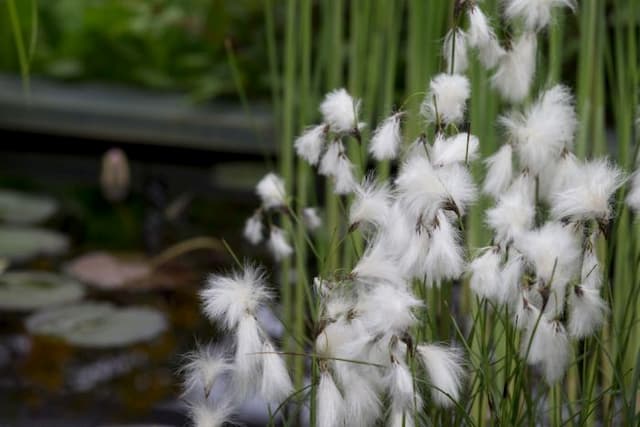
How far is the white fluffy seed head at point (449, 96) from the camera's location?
2.87 ft

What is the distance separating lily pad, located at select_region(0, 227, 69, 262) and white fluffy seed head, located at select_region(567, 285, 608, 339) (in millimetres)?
1987

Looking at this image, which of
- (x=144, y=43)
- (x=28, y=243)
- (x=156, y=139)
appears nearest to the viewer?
(x=28, y=243)

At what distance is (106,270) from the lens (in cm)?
259

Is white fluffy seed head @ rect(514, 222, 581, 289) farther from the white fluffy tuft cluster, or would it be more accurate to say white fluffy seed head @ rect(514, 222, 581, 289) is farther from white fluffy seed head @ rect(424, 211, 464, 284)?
the white fluffy tuft cluster

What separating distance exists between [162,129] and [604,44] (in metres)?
2.14

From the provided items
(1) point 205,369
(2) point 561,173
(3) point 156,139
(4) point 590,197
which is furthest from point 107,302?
(4) point 590,197

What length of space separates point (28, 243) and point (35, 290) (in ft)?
0.91

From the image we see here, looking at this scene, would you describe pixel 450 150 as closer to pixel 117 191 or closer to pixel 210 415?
pixel 210 415

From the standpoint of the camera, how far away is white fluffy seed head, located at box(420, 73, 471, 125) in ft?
2.87

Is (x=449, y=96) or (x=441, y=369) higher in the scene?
(x=449, y=96)

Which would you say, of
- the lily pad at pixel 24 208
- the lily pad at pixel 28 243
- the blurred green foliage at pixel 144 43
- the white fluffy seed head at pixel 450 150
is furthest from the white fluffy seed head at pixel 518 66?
the blurred green foliage at pixel 144 43

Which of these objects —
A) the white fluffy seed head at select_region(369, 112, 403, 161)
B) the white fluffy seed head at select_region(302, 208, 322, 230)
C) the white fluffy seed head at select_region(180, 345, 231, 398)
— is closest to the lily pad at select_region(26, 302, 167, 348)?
the white fluffy seed head at select_region(302, 208, 322, 230)

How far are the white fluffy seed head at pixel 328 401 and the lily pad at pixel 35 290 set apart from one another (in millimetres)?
1676

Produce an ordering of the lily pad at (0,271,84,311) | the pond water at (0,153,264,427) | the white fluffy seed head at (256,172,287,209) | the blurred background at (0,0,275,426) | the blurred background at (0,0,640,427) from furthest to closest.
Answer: the lily pad at (0,271,84,311)
the blurred background at (0,0,275,426)
the pond water at (0,153,264,427)
the blurred background at (0,0,640,427)
the white fluffy seed head at (256,172,287,209)
